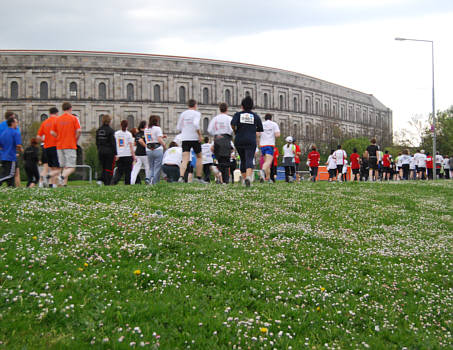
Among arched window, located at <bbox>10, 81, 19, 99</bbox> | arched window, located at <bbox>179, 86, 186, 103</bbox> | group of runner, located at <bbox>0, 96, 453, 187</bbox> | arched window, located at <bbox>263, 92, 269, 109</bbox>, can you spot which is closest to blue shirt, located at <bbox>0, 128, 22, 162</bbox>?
group of runner, located at <bbox>0, 96, 453, 187</bbox>

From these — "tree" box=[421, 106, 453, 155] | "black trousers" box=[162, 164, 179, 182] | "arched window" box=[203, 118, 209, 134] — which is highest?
"arched window" box=[203, 118, 209, 134]

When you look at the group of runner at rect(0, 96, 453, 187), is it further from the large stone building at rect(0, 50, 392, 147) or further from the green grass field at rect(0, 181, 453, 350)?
the large stone building at rect(0, 50, 392, 147)

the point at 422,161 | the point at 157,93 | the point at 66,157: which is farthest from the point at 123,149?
the point at 157,93

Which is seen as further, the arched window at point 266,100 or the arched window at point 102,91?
the arched window at point 266,100

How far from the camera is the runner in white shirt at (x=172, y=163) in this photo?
52.0 ft

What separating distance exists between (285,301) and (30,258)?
329cm

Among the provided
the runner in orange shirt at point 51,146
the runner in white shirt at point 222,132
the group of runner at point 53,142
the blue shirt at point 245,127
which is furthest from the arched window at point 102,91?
the blue shirt at point 245,127

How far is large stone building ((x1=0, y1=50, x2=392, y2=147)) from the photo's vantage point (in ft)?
235

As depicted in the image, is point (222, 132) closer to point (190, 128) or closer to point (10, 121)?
point (190, 128)


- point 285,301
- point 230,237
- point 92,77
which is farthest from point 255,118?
point 92,77

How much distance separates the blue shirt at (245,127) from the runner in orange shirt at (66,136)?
5.06 meters

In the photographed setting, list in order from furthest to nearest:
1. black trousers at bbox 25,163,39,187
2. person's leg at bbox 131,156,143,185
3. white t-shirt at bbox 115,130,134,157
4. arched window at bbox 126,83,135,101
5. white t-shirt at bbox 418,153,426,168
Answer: arched window at bbox 126,83,135,101 → white t-shirt at bbox 418,153,426,168 → black trousers at bbox 25,163,39,187 → person's leg at bbox 131,156,143,185 → white t-shirt at bbox 115,130,134,157

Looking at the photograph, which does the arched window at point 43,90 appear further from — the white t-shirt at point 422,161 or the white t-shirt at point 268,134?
the white t-shirt at point 268,134

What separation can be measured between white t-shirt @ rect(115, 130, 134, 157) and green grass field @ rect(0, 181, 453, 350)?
5.87 metres
